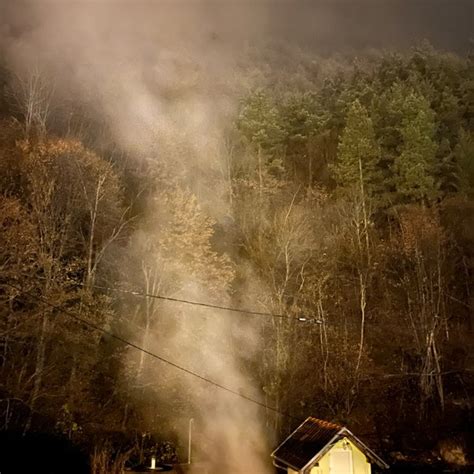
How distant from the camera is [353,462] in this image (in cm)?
1558

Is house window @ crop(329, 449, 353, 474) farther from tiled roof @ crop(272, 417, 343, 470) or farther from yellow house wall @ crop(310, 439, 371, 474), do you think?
tiled roof @ crop(272, 417, 343, 470)

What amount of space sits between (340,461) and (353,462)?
1.19 feet

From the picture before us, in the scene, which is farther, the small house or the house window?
the house window

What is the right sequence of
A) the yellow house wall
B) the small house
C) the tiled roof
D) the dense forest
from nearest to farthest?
the small house, the tiled roof, the yellow house wall, the dense forest

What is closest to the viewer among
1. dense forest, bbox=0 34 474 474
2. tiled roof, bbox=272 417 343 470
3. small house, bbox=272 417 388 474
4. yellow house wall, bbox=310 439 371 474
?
small house, bbox=272 417 388 474

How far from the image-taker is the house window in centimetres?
1550

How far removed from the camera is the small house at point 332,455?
49.6 ft

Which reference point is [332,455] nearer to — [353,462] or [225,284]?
[353,462]

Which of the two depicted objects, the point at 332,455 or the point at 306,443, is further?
the point at 306,443

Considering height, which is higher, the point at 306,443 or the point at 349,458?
the point at 306,443

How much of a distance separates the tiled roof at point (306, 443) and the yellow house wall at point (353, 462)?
1.30ft

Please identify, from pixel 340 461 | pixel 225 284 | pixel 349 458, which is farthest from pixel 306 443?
pixel 225 284

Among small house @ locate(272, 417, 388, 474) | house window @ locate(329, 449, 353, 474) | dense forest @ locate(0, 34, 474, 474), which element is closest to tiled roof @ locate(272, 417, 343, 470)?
small house @ locate(272, 417, 388, 474)

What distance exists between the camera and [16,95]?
2645cm
